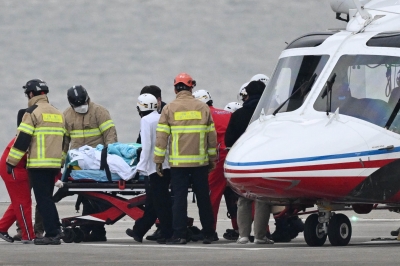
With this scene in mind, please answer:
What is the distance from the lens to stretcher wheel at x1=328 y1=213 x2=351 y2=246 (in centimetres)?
1175

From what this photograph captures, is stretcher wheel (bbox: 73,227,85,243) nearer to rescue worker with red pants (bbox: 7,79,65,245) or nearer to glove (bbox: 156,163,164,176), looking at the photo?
rescue worker with red pants (bbox: 7,79,65,245)

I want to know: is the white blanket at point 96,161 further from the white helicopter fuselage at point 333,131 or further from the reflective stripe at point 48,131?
the white helicopter fuselage at point 333,131

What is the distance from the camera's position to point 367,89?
11.7 meters

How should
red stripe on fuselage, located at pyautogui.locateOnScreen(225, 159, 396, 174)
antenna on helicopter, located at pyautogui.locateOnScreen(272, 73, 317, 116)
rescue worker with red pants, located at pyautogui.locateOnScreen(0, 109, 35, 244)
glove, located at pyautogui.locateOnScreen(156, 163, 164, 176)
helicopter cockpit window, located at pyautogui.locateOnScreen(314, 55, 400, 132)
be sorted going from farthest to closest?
rescue worker with red pants, located at pyautogui.locateOnScreen(0, 109, 35, 244), glove, located at pyautogui.locateOnScreen(156, 163, 164, 176), antenna on helicopter, located at pyautogui.locateOnScreen(272, 73, 317, 116), helicopter cockpit window, located at pyautogui.locateOnScreen(314, 55, 400, 132), red stripe on fuselage, located at pyautogui.locateOnScreen(225, 159, 396, 174)

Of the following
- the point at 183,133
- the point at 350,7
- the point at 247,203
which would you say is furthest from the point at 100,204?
the point at 350,7

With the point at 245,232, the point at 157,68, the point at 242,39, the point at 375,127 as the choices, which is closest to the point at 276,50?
the point at 242,39

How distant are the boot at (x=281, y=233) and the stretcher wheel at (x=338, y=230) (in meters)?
1.68

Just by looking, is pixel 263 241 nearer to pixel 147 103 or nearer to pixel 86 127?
pixel 147 103

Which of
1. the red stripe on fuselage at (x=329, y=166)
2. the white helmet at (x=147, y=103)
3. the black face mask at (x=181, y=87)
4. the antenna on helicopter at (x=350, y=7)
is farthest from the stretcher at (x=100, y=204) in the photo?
the antenna on helicopter at (x=350, y=7)

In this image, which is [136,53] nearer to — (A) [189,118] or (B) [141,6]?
(B) [141,6]

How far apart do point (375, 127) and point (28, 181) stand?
3711 millimetres

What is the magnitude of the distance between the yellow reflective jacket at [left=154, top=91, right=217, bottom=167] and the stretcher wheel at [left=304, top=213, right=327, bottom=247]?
135 centimetres

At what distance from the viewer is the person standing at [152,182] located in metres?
13.0

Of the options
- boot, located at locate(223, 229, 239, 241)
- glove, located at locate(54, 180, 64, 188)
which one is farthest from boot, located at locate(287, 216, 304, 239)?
glove, located at locate(54, 180, 64, 188)
